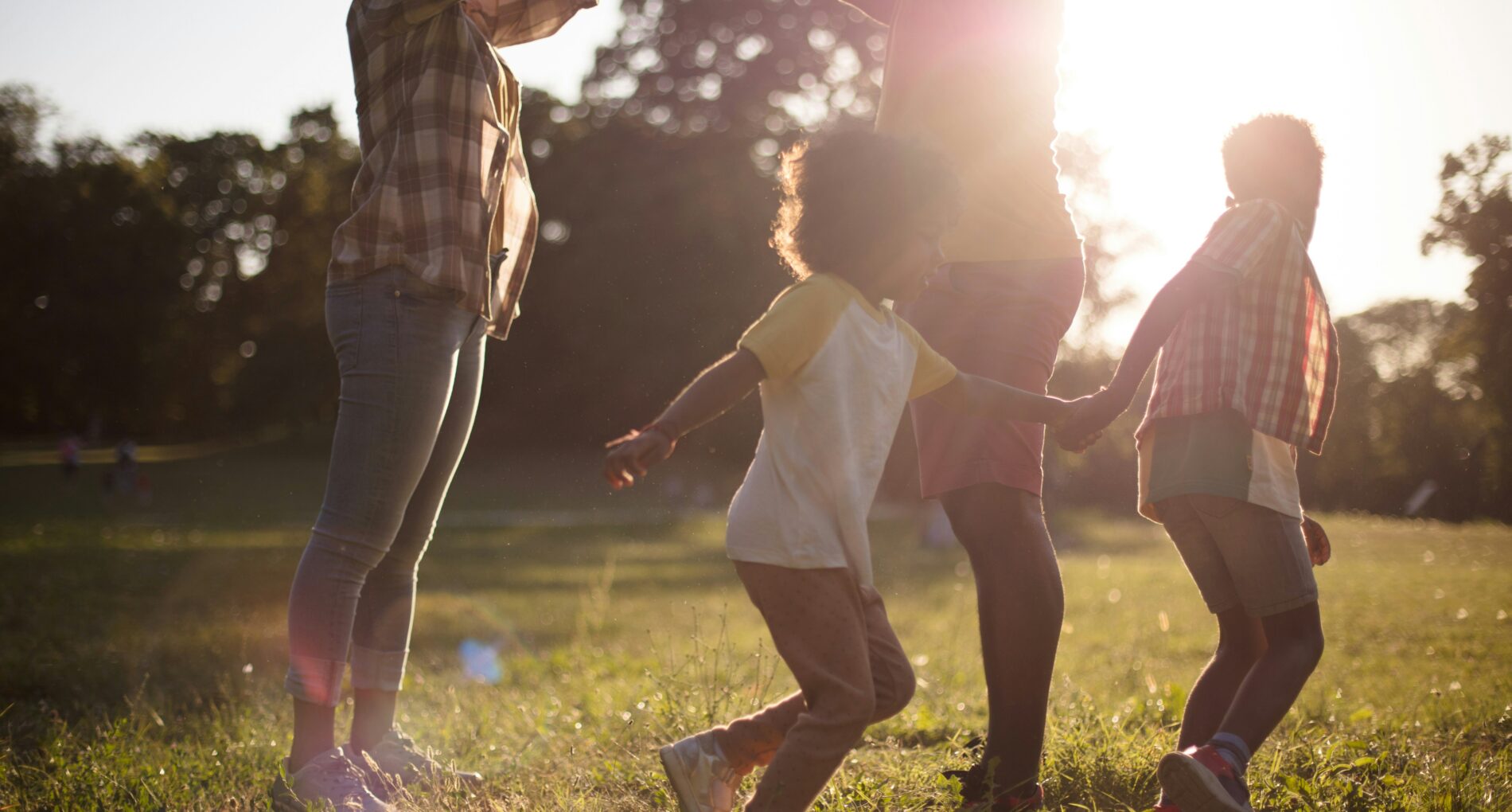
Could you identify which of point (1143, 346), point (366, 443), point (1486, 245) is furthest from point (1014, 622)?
point (1486, 245)

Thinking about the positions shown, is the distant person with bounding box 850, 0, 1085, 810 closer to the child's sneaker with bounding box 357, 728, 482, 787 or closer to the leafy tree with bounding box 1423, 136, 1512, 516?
the child's sneaker with bounding box 357, 728, 482, 787

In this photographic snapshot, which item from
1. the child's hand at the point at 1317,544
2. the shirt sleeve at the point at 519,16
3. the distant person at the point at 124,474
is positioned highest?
the shirt sleeve at the point at 519,16

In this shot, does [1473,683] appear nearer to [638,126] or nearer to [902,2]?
[902,2]

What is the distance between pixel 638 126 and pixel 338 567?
29.6 metres

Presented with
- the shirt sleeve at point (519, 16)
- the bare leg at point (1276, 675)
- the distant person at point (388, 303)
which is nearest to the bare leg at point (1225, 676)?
the bare leg at point (1276, 675)

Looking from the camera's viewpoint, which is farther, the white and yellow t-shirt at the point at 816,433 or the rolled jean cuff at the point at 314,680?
the rolled jean cuff at the point at 314,680

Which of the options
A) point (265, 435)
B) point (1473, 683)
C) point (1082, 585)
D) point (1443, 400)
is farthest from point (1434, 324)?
point (265, 435)

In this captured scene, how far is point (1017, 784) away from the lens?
289 centimetres

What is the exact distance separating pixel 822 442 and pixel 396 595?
1.45 meters

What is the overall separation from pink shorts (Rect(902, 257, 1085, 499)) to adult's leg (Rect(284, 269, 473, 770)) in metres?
1.23

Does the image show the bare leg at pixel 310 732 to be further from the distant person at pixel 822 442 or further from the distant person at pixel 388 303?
the distant person at pixel 822 442

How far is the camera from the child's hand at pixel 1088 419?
115 inches

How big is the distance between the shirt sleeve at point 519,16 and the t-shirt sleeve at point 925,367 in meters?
1.23

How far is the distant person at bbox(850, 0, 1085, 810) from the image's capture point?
292cm
